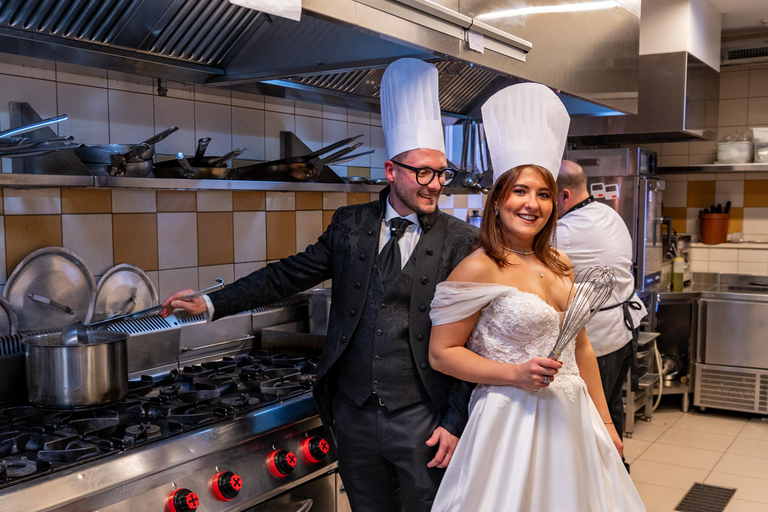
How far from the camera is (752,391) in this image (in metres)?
4.90

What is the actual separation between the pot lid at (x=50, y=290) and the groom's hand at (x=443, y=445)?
4.01ft

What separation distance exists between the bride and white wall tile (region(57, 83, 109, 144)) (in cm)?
132

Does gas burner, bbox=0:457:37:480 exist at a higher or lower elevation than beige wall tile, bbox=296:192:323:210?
lower

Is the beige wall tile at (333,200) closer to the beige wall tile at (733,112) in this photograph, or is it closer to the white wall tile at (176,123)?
the white wall tile at (176,123)

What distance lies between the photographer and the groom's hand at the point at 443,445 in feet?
6.19

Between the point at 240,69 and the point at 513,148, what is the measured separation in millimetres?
Answer: 1117

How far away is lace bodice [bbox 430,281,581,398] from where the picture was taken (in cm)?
184

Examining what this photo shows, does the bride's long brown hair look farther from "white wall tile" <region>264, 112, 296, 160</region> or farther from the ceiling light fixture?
"white wall tile" <region>264, 112, 296, 160</region>

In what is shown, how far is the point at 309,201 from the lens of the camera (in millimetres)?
3312

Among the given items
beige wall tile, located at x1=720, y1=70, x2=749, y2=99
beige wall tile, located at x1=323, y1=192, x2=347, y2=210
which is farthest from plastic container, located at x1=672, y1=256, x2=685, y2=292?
beige wall tile, located at x1=323, y1=192, x2=347, y2=210

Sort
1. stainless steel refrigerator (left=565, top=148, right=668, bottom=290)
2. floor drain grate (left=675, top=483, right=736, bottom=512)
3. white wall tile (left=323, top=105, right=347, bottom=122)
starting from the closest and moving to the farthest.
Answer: white wall tile (left=323, top=105, right=347, bottom=122) → floor drain grate (left=675, top=483, right=736, bottom=512) → stainless steel refrigerator (left=565, top=148, right=668, bottom=290)

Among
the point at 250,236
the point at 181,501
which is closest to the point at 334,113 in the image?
the point at 250,236

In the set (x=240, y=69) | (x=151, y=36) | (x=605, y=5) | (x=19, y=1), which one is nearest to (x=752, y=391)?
(x=605, y=5)

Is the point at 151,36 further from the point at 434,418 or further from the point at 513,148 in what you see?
the point at 434,418
